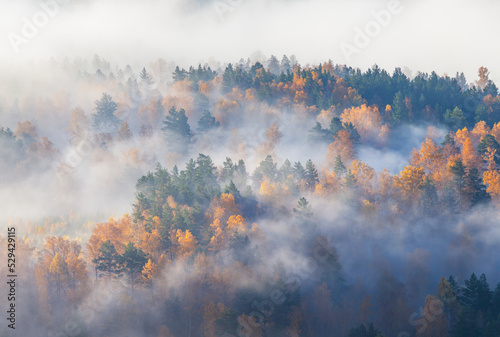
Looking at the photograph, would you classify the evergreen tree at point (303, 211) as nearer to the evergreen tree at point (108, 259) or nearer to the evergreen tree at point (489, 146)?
the evergreen tree at point (108, 259)

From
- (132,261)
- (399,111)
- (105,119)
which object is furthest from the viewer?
(105,119)

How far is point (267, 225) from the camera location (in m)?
97.4

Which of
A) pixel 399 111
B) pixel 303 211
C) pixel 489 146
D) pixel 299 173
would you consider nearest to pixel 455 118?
pixel 399 111

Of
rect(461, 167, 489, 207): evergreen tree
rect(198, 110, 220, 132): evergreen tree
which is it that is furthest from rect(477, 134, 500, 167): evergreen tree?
rect(198, 110, 220, 132): evergreen tree

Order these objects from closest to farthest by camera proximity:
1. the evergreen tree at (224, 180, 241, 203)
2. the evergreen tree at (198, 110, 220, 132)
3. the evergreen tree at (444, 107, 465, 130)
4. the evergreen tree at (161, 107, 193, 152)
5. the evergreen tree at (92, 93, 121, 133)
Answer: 1. the evergreen tree at (224, 180, 241, 203)
2. the evergreen tree at (161, 107, 193, 152)
3. the evergreen tree at (444, 107, 465, 130)
4. the evergreen tree at (198, 110, 220, 132)
5. the evergreen tree at (92, 93, 121, 133)

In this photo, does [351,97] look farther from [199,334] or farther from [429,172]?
[199,334]

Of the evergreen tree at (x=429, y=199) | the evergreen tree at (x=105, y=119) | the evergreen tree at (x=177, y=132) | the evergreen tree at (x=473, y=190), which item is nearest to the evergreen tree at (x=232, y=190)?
the evergreen tree at (x=429, y=199)

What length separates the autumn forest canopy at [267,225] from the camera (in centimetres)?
7925

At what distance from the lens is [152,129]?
155 m

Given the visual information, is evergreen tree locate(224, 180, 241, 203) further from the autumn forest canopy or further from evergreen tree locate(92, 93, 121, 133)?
evergreen tree locate(92, 93, 121, 133)

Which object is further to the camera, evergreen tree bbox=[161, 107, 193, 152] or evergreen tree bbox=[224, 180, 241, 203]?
evergreen tree bbox=[161, 107, 193, 152]

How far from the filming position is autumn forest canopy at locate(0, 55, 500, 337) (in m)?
79.2

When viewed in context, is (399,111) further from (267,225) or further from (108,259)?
(108,259)

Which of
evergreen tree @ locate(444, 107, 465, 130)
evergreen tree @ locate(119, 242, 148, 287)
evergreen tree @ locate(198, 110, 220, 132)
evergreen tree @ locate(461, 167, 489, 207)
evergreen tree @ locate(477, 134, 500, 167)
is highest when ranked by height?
evergreen tree @ locate(198, 110, 220, 132)
